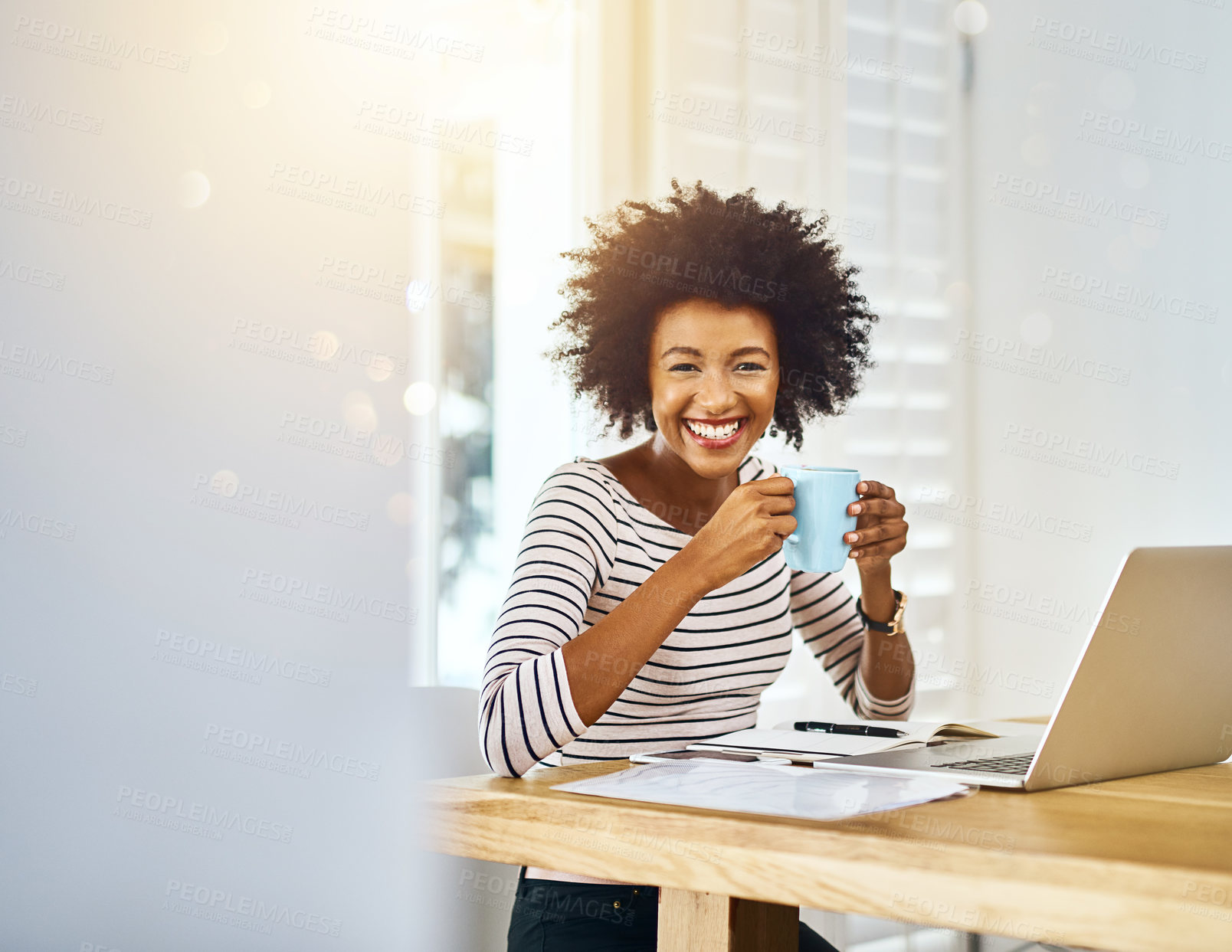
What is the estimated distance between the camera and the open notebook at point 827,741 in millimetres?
1004

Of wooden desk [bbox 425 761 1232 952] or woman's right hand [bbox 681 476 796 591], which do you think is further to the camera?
woman's right hand [bbox 681 476 796 591]

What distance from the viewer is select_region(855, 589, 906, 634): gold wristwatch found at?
1.51 meters

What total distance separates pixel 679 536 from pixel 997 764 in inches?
22.6

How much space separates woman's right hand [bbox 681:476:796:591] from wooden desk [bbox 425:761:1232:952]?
12.4 inches

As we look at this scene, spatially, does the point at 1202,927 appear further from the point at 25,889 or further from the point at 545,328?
the point at 545,328

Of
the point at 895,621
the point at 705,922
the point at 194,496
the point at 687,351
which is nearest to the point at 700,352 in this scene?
the point at 687,351

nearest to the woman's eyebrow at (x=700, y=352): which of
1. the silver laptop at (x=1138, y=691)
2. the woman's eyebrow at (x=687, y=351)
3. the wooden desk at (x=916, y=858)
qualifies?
the woman's eyebrow at (x=687, y=351)

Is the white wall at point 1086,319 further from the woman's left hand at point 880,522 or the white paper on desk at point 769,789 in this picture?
the white paper on desk at point 769,789

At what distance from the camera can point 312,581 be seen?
114cm

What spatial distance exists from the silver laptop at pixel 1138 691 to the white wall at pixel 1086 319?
131cm

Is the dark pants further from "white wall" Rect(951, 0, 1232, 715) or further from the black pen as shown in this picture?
"white wall" Rect(951, 0, 1232, 715)

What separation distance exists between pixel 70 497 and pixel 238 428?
172 mm

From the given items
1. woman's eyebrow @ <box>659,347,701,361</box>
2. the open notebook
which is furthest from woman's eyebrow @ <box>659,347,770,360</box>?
the open notebook

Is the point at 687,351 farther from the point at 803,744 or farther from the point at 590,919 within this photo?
the point at 590,919
